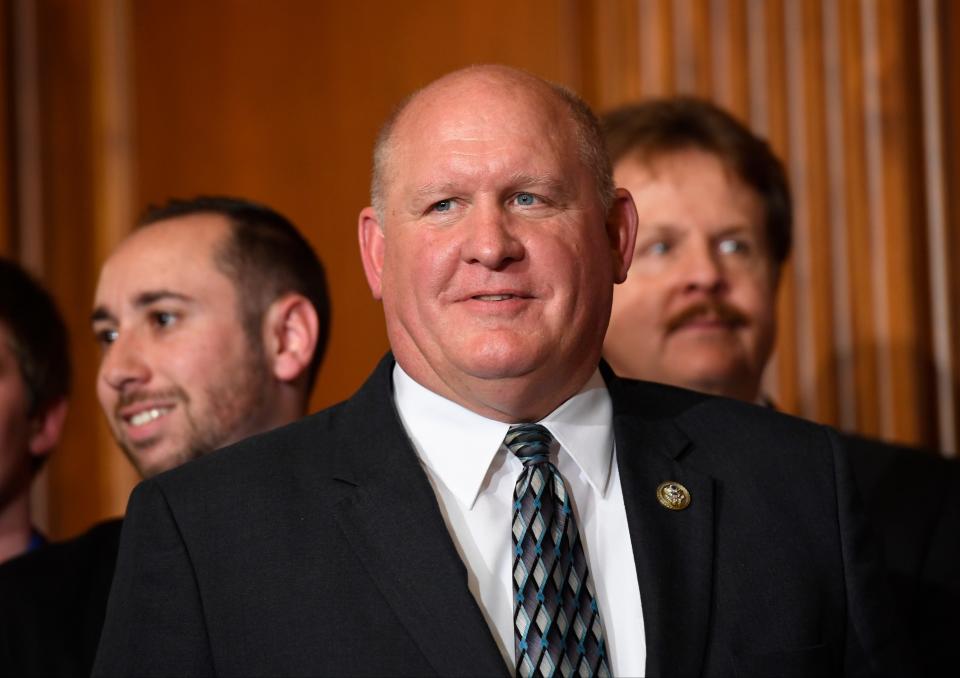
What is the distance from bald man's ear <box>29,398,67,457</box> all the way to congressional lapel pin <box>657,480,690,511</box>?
4.69 feet

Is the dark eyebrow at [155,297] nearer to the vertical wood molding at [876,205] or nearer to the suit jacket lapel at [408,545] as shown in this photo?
the suit jacket lapel at [408,545]

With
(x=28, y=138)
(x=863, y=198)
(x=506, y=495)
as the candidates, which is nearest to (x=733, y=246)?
(x=863, y=198)

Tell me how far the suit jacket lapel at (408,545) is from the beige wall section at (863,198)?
6.32 feet

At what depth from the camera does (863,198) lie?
348 centimetres

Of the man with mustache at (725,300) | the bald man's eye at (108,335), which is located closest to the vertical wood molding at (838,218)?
the man with mustache at (725,300)

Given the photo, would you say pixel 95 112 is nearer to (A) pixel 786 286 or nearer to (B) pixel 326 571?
(A) pixel 786 286

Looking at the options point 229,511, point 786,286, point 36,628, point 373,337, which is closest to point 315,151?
point 373,337

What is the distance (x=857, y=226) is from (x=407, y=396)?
1926 mm

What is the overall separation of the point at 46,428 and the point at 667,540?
1.49 metres

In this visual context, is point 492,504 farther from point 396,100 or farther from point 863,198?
point 396,100

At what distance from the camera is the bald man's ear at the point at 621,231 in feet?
6.49

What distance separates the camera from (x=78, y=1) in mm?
3879

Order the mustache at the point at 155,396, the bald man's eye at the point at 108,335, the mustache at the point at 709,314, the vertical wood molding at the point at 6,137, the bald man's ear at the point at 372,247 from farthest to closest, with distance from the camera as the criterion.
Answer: the vertical wood molding at the point at 6,137, the mustache at the point at 709,314, the bald man's eye at the point at 108,335, the mustache at the point at 155,396, the bald man's ear at the point at 372,247

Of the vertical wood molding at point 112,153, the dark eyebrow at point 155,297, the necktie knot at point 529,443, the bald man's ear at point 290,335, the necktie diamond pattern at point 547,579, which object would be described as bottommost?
the necktie diamond pattern at point 547,579
